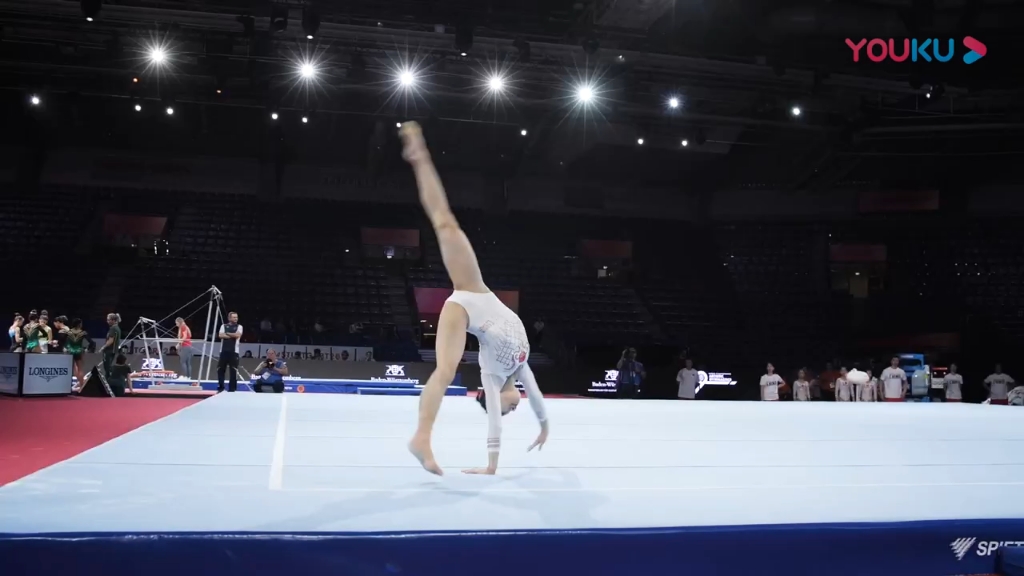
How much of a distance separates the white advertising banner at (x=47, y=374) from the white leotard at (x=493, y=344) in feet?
30.7

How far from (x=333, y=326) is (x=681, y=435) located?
15100 mm

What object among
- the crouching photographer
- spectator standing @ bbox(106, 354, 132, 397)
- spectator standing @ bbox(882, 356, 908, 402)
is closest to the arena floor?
spectator standing @ bbox(106, 354, 132, 397)

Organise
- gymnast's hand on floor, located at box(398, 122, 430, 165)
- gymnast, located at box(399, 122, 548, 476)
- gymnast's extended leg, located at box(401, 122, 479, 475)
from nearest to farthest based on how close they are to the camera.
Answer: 1. gymnast's extended leg, located at box(401, 122, 479, 475)
2. gymnast, located at box(399, 122, 548, 476)
3. gymnast's hand on floor, located at box(398, 122, 430, 165)

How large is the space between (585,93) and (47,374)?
1172 centimetres

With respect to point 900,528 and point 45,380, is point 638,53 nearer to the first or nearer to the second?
point 45,380

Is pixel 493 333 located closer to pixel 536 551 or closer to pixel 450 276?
pixel 450 276

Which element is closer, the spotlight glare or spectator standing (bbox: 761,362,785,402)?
spectator standing (bbox: 761,362,785,402)

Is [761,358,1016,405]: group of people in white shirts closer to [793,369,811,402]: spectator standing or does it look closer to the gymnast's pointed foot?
[793,369,811,402]: spectator standing

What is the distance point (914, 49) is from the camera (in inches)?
463

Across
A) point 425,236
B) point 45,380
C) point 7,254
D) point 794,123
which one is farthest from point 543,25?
point 7,254

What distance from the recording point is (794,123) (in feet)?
61.2

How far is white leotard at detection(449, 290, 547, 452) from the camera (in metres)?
3.50

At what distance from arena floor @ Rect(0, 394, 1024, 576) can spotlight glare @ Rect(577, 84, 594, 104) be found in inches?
487

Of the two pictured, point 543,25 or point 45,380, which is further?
point 543,25
